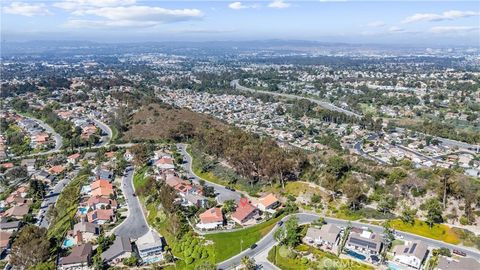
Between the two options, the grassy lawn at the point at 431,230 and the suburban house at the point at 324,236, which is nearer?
the suburban house at the point at 324,236

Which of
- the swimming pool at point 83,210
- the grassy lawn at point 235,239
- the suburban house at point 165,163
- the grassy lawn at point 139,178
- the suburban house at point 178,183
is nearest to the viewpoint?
the grassy lawn at point 235,239

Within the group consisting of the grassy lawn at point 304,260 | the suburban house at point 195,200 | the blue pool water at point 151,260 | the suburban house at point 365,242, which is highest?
the suburban house at point 365,242

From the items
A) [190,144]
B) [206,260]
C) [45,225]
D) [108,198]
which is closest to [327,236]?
[206,260]

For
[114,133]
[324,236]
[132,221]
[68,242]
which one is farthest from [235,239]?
[114,133]

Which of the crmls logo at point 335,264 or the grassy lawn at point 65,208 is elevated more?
the crmls logo at point 335,264

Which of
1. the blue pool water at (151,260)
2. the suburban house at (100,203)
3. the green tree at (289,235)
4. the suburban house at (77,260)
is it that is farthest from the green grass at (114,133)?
the green tree at (289,235)

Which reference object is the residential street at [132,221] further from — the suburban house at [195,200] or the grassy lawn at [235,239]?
the grassy lawn at [235,239]

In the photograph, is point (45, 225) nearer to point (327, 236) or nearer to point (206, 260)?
point (206, 260)
